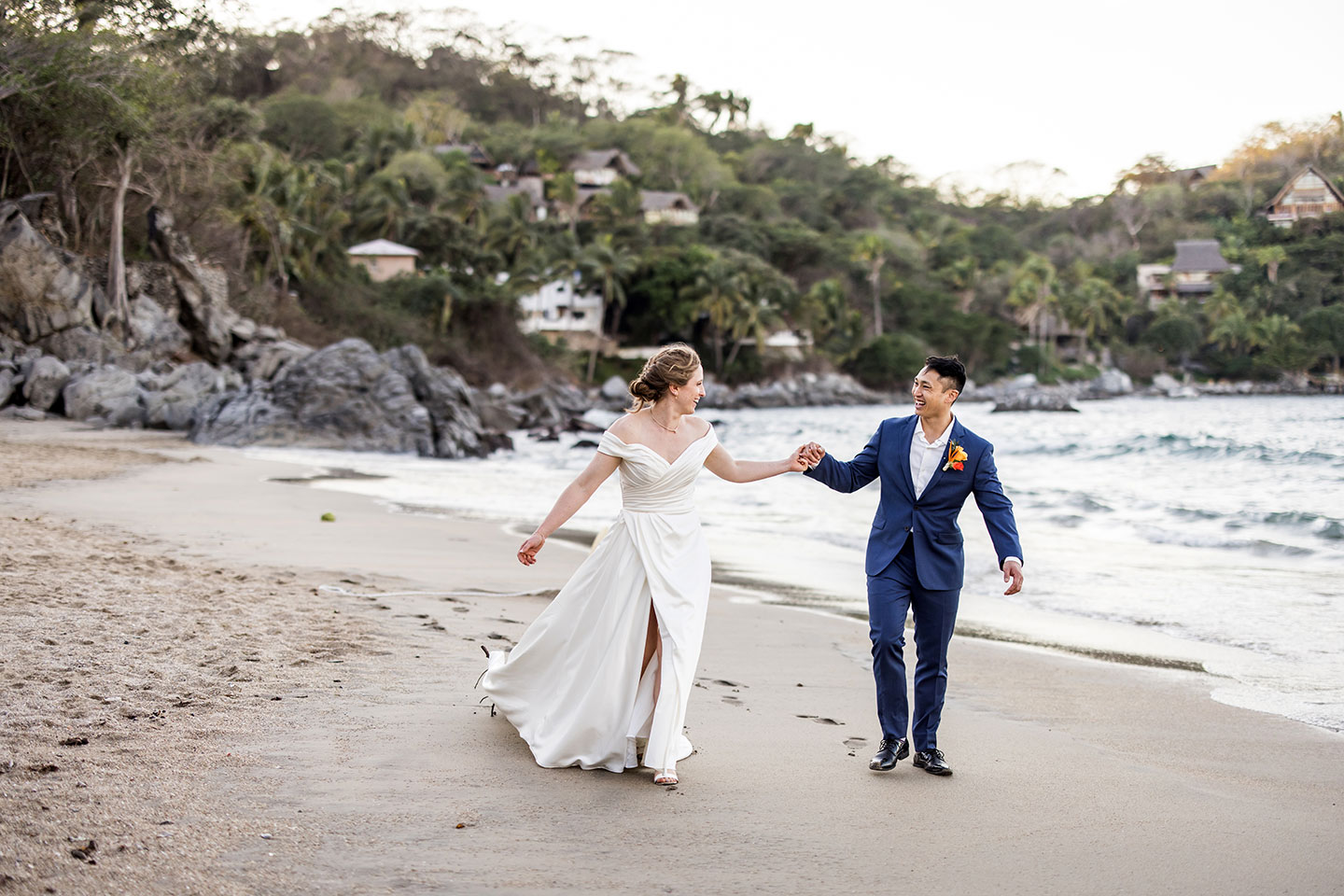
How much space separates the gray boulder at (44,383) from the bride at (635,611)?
22.1 m

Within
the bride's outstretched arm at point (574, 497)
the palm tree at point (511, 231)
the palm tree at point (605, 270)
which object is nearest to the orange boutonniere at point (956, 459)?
the bride's outstretched arm at point (574, 497)

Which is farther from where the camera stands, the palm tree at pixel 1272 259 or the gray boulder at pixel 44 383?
the palm tree at pixel 1272 259

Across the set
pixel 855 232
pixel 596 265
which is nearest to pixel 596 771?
pixel 596 265

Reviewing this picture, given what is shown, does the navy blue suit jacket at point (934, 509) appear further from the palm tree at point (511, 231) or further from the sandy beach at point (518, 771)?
the palm tree at point (511, 231)

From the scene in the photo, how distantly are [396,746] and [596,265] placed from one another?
2220 inches

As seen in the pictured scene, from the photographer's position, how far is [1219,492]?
683 inches

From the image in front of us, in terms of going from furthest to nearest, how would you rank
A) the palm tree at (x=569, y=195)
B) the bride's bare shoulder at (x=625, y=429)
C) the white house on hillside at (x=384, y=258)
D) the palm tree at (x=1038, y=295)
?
the palm tree at (x=1038, y=295) → the palm tree at (x=569, y=195) → the white house on hillside at (x=384, y=258) → the bride's bare shoulder at (x=625, y=429)

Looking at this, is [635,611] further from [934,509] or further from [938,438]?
[938,438]

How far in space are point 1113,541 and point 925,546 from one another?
8686mm

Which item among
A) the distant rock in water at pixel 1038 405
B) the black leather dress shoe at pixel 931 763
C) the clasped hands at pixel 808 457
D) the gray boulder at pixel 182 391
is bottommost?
the distant rock in water at pixel 1038 405

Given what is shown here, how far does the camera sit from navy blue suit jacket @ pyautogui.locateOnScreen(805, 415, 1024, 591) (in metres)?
4.37

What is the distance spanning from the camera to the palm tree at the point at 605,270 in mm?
59844

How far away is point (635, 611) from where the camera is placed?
165 inches

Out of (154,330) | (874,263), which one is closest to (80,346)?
(154,330)
